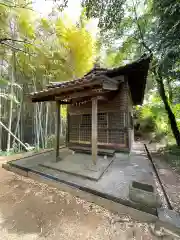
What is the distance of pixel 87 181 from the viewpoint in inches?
109

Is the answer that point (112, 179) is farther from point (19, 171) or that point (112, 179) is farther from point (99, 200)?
point (19, 171)

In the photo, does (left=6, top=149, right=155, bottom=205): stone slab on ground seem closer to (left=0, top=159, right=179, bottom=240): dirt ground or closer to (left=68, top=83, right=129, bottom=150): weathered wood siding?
(left=0, top=159, right=179, bottom=240): dirt ground

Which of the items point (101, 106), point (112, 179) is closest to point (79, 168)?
point (112, 179)

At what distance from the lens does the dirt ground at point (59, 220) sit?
1.68m

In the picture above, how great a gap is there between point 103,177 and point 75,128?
2.90 m

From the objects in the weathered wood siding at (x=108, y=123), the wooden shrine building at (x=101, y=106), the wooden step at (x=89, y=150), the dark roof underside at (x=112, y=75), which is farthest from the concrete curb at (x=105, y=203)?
the weathered wood siding at (x=108, y=123)

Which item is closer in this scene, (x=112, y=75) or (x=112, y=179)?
(x=112, y=179)

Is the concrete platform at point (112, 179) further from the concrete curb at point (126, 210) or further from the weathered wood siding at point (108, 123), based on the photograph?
the weathered wood siding at point (108, 123)

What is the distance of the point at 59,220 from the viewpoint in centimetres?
194

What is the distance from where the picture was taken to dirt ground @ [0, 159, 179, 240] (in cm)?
168

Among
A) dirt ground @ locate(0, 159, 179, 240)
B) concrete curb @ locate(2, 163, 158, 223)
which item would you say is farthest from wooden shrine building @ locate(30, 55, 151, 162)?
dirt ground @ locate(0, 159, 179, 240)

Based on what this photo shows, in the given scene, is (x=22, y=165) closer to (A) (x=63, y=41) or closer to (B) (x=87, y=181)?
(B) (x=87, y=181)

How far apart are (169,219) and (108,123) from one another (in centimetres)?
334

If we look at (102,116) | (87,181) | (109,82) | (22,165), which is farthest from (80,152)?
(109,82)
